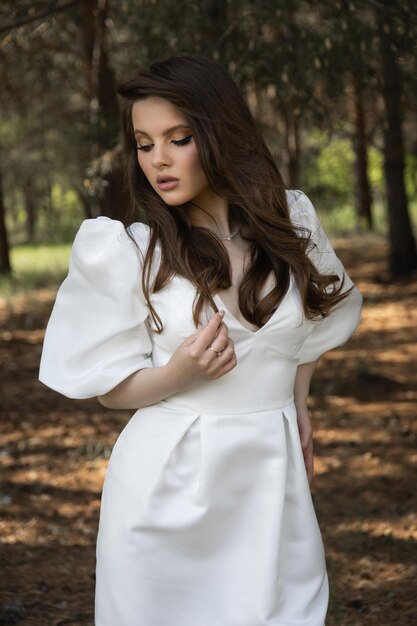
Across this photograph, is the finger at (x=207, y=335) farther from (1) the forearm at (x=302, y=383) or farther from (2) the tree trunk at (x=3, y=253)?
(2) the tree trunk at (x=3, y=253)

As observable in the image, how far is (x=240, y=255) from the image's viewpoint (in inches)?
100

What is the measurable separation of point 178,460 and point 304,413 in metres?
0.47

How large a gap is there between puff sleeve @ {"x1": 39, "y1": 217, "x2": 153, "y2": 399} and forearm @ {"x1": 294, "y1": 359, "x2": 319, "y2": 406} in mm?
535

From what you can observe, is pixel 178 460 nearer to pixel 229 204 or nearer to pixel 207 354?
pixel 207 354

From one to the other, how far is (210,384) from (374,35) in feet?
11.4

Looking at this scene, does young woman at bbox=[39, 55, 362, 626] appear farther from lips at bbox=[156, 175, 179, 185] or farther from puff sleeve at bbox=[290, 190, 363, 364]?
puff sleeve at bbox=[290, 190, 363, 364]

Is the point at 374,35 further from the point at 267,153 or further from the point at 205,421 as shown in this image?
the point at 205,421

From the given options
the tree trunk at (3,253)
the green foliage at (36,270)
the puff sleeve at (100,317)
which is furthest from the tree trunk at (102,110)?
the tree trunk at (3,253)

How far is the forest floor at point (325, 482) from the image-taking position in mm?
4293

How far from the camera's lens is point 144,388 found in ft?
7.66

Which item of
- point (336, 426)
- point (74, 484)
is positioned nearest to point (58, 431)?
point (74, 484)

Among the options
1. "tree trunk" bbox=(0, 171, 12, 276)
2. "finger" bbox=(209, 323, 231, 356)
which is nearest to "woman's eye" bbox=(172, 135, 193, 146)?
"finger" bbox=(209, 323, 231, 356)

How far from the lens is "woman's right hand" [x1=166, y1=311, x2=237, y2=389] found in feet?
7.16

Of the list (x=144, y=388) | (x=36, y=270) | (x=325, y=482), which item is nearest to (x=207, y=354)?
(x=144, y=388)
